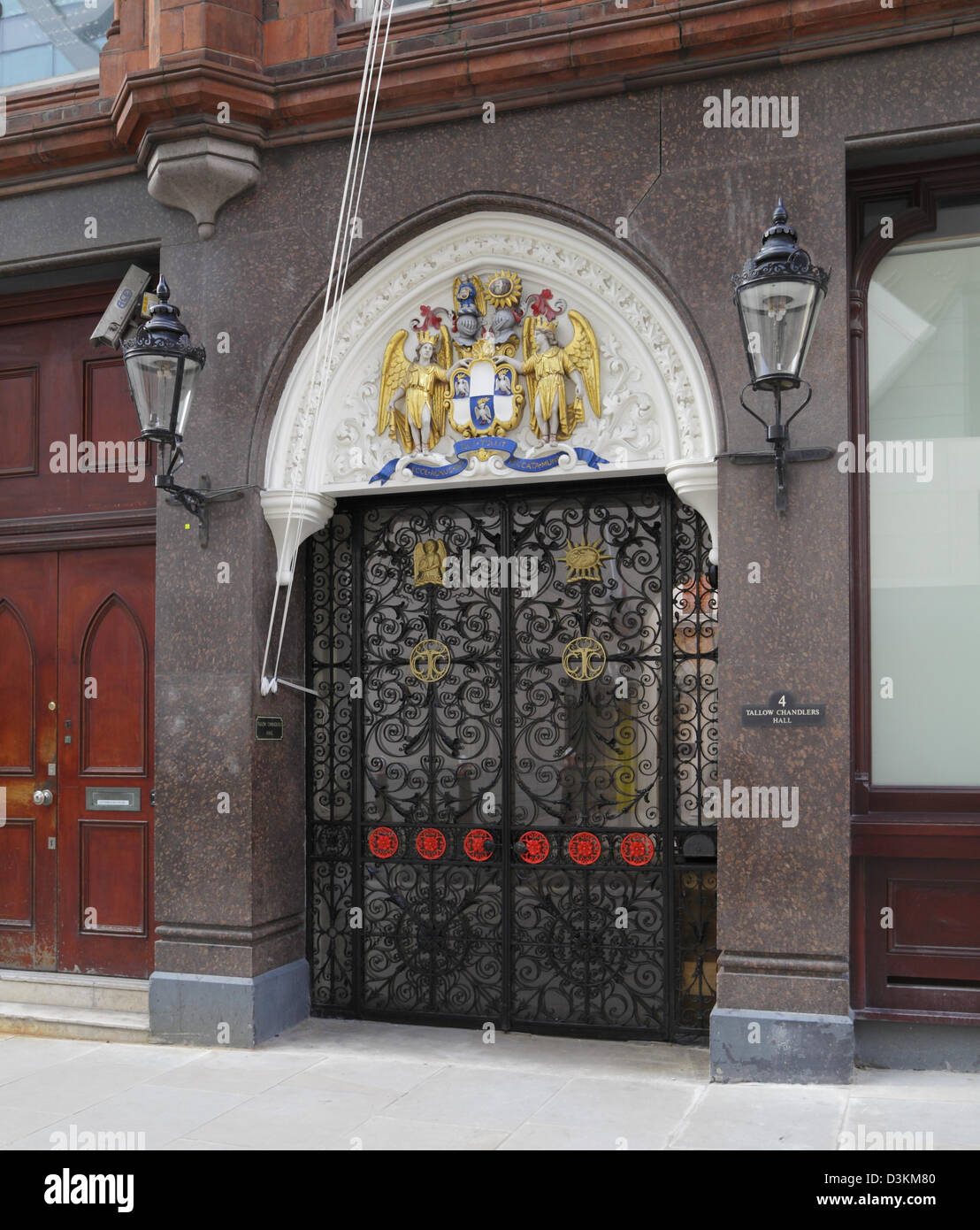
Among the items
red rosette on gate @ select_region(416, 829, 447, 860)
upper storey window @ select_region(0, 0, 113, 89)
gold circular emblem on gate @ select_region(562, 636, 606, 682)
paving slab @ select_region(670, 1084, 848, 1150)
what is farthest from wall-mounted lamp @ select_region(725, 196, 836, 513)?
upper storey window @ select_region(0, 0, 113, 89)

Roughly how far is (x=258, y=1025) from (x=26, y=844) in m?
2.08

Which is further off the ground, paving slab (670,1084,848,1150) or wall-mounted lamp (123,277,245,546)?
wall-mounted lamp (123,277,245,546)

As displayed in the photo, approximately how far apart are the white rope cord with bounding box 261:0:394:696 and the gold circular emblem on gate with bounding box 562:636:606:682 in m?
1.54

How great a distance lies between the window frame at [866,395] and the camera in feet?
20.0

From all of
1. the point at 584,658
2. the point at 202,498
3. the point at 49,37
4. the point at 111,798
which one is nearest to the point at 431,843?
the point at 584,658

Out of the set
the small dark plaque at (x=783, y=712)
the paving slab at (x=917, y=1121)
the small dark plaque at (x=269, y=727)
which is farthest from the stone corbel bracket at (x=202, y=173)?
the paving slab at (x=917, y=1121)

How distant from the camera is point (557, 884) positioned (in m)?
6.70

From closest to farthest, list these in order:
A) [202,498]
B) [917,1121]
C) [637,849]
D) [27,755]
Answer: [917,1121], [637,849], [202,498], [27,755]

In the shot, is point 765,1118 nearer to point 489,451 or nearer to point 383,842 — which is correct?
point 383,842

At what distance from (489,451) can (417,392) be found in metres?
0.53

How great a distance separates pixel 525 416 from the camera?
21.8 feet

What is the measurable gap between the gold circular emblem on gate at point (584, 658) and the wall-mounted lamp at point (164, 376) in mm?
2272

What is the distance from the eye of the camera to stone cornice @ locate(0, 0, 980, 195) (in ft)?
19.5

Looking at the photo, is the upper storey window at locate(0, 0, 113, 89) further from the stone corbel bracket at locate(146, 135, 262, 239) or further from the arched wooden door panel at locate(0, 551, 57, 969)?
the arched wooden door panel at locate(0, 551, 57, 969)
